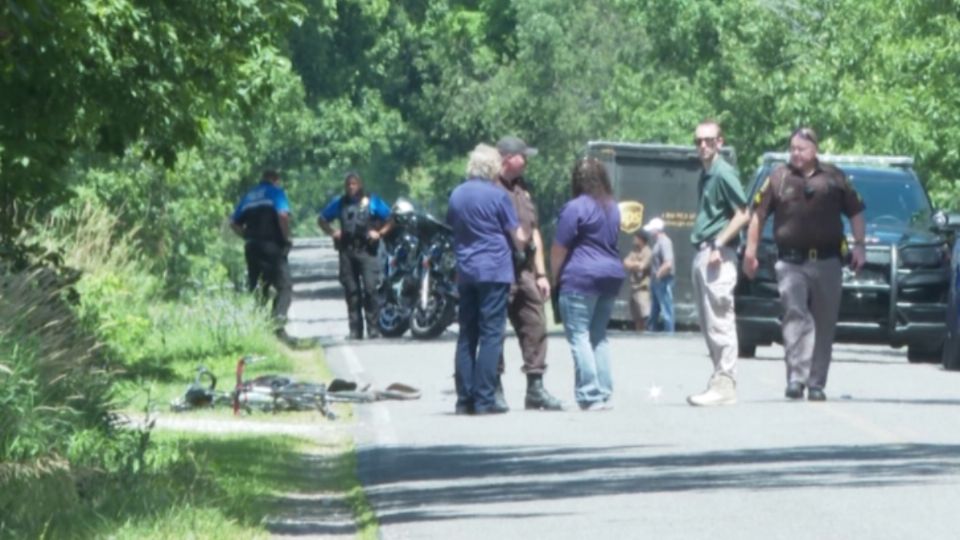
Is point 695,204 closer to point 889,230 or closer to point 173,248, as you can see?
point 173,248

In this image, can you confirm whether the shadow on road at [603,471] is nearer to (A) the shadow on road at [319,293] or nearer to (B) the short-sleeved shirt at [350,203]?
(B) the short-sleeved shirt at [350,203]

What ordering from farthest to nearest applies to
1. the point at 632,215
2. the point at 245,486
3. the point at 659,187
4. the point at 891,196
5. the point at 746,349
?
the point at 659,187
the point at 632,215
the point at 891,196
the point at 746,349
the point at 245,486

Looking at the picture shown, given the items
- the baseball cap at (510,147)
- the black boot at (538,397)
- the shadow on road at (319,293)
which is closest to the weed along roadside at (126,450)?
the black boot at (538,397)

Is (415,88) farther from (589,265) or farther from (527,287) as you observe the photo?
(589,265)

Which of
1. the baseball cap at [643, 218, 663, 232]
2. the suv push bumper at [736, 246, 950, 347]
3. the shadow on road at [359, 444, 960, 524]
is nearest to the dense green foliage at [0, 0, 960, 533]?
the shadow on road at [359, 444, 960, 524]

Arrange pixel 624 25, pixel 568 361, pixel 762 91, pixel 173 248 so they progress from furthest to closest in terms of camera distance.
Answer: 1. pixel 624 25
2. pixel 762 91
3. pixel 173 248
4. pixel 568 361

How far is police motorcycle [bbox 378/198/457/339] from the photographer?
29453 millimetres

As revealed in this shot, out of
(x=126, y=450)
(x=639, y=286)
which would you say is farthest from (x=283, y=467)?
(x=639, y=286)

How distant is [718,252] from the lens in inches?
704

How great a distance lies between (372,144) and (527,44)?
503cm

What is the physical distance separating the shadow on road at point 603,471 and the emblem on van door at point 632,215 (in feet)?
73.8

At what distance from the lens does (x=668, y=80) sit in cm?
6038

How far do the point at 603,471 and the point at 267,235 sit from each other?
15558 mm

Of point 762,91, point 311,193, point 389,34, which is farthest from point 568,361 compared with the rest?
point 311,193
